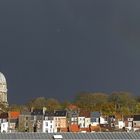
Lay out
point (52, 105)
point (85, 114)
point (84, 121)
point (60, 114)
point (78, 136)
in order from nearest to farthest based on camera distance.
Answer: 1. point (78, 136)
2. point (84, 121)
3. point (60, 114)
4. point (85, 114)
5. point (52, 105)

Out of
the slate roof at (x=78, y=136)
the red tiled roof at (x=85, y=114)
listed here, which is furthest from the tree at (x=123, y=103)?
the slate roof at (x=78, y=136)

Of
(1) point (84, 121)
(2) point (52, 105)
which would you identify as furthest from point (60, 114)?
Answer: (2) point (52, 105)

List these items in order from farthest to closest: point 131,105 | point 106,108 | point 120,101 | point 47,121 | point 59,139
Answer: point 120,101, point 131,105, point 106,108, point 47,121, point 59,139

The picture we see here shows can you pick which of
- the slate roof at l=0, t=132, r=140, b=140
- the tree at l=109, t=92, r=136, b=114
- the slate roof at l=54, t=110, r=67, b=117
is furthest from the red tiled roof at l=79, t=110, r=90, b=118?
the slate roof at l=0, t=132, r=140, b=140

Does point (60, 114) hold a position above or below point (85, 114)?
below

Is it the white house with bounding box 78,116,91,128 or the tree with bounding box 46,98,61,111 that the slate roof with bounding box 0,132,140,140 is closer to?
the white house with bounding box 78,116,91,128

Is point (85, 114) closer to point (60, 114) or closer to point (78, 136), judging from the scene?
point (60, 114)

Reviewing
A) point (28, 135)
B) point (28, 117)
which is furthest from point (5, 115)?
point (28, 135)

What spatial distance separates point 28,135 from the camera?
52.1 m

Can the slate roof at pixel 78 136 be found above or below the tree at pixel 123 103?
Answer: below

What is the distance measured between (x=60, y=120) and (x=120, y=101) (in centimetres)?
5638

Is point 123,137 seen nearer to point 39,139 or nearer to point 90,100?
point 39,139

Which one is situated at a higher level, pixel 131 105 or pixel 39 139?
pixel 131 105

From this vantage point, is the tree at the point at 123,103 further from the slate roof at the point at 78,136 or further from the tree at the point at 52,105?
the slate roof at the point at 78,136
